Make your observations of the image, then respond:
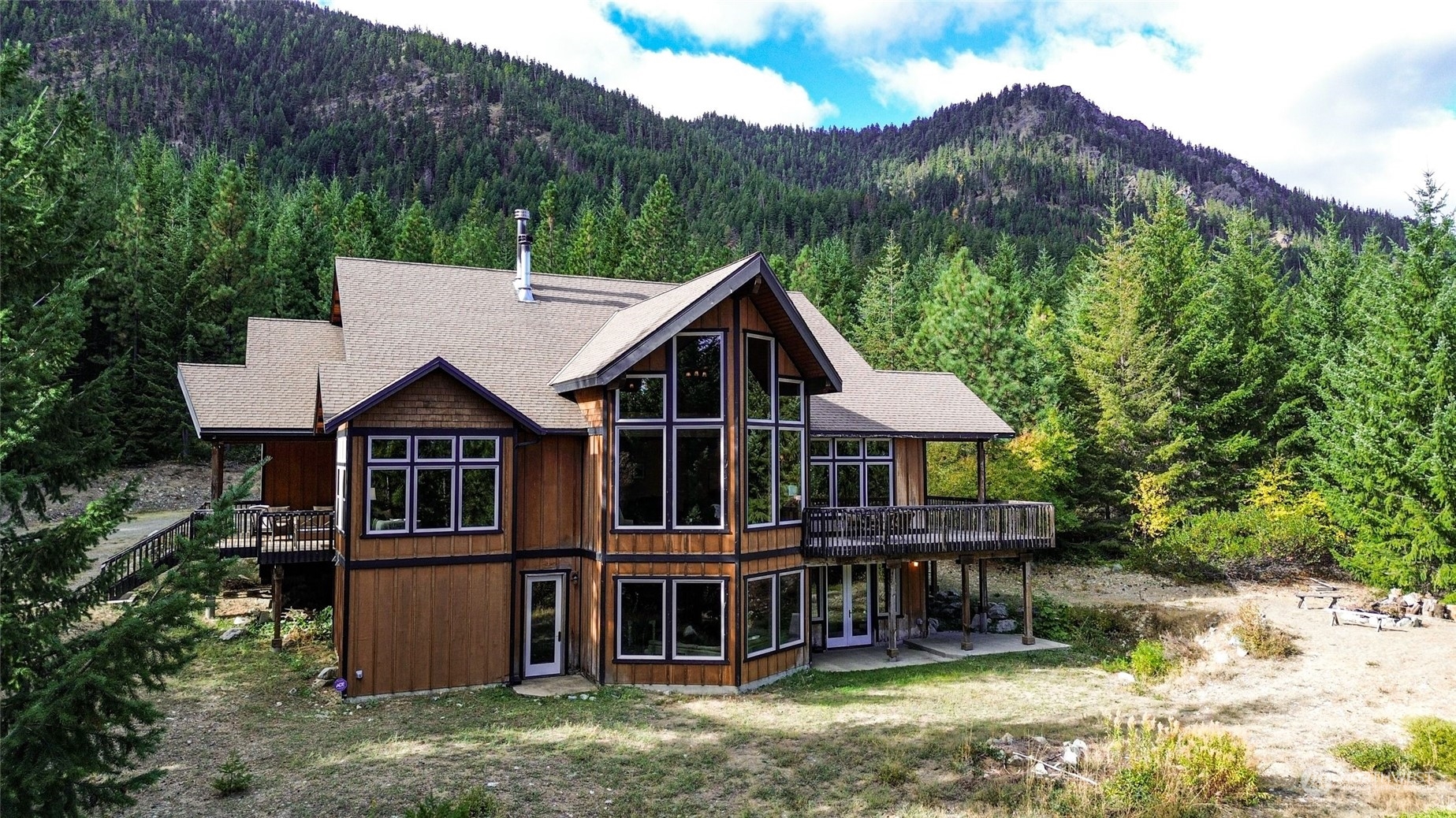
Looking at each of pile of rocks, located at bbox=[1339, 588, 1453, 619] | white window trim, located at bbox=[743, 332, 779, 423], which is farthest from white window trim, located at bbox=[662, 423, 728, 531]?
pile of rocks, located at bbox=[1339, 588, 1453, 619]

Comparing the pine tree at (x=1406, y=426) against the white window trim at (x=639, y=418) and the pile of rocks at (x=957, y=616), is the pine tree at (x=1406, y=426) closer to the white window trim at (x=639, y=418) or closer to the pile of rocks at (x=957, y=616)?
the pile of rocks at (x=957, y=616)

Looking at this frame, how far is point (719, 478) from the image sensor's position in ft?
49.9

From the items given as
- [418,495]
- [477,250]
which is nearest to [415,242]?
[477,250]

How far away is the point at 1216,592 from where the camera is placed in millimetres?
24781

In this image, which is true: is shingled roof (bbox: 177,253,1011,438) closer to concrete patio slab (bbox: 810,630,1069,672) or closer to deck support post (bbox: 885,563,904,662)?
deck support post (bbox: 885,563,904,662)

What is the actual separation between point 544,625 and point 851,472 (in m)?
7.30

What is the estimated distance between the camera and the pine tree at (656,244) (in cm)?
5720

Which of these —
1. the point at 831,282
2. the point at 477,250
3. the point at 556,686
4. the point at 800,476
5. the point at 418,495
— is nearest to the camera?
the point at 418,495

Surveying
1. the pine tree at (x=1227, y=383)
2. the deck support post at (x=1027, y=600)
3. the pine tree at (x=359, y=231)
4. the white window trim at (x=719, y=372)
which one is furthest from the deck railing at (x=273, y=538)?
the pine tree at (x=359, y=231)

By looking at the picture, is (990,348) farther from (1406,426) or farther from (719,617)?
(719,617)

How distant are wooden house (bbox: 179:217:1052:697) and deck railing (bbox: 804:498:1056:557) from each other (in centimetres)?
5

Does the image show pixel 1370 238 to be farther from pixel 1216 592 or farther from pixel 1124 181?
pixel 1124 181

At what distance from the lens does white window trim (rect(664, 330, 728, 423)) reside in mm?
15164

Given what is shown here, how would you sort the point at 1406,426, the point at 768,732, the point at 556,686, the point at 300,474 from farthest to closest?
the point at 1406,426 → the point at 300,474 → the point at 556,686 → the point at 768,732
